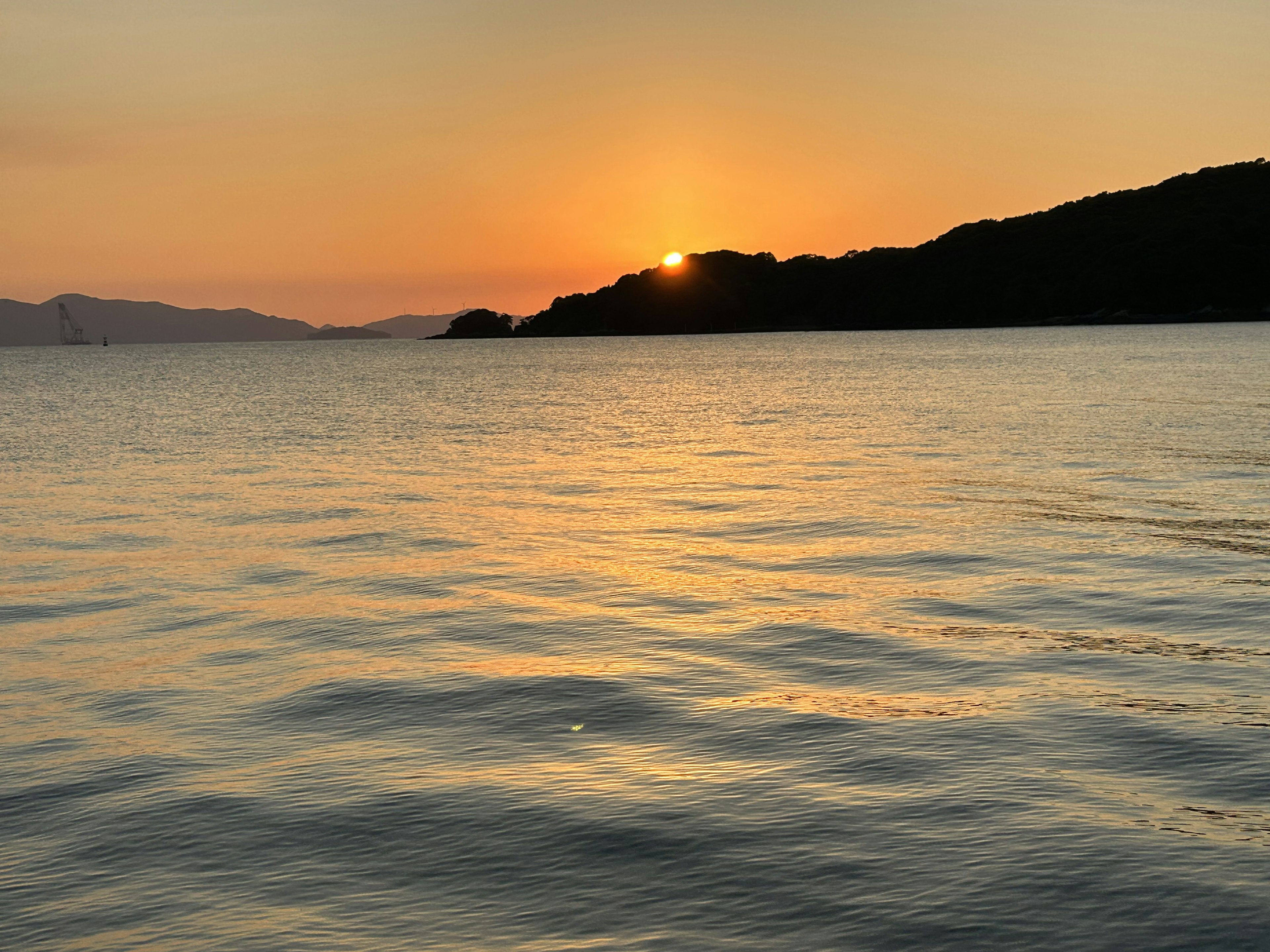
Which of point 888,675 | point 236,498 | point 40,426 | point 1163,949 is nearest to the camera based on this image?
point 1163,949

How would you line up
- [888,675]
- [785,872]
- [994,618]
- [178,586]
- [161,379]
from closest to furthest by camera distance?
[785,872] → [888,675] → [994,618] → [178,586] → [161,379]

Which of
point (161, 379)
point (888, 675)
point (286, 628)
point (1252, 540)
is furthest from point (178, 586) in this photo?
point (161, 379)

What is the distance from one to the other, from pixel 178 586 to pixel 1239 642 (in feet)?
48.6

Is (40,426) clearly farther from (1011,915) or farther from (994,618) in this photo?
(1011,915)

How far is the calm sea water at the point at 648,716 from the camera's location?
713 cm

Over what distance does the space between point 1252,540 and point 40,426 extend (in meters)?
57.4

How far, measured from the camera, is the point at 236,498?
29484 millimetres

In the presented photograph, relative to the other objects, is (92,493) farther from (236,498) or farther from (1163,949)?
(1163,949)

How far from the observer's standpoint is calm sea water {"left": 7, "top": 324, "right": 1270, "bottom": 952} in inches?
281

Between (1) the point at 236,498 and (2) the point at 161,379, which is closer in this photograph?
(1) the point at 236,498

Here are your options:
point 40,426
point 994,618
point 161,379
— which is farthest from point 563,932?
point 161,379

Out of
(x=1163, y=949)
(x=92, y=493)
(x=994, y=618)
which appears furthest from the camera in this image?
(x=92, y=493)

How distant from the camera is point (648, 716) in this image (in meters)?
11.0

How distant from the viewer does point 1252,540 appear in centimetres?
1925
